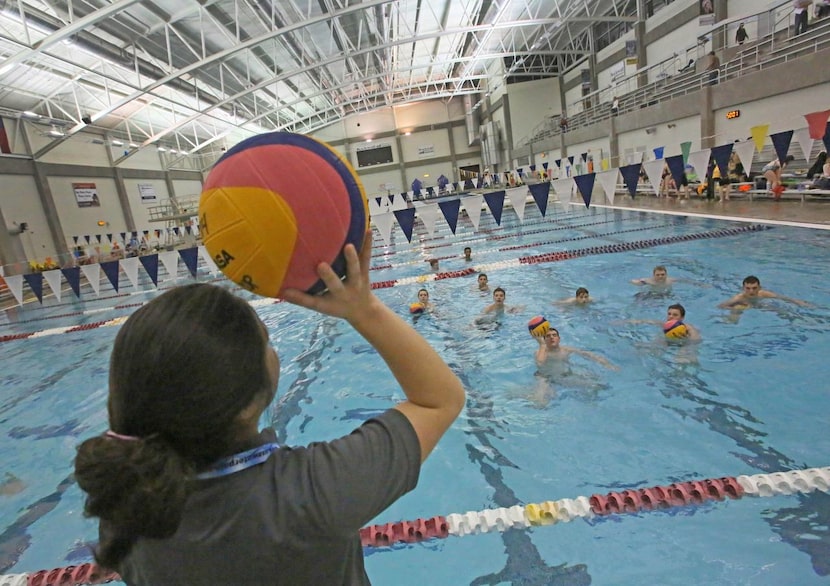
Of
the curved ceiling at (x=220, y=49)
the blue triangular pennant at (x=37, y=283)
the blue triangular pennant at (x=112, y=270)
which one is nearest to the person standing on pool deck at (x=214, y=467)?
the blue triangular pennant at (x=112, y=270)

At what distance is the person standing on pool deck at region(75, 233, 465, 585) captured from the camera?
628mm

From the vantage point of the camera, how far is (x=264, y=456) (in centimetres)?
72

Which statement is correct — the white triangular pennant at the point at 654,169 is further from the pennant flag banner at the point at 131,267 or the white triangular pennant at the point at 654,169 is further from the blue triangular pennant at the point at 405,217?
the pennant flag banner at the point at 131,267

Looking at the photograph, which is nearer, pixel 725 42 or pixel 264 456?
pixel 264 456

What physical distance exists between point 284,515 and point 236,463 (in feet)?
0.32

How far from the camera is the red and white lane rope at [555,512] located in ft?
8.52

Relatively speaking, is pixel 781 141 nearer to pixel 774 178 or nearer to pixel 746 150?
pixel 746 150

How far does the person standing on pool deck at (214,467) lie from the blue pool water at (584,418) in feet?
7.06

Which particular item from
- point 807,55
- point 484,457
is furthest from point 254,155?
point 807,55

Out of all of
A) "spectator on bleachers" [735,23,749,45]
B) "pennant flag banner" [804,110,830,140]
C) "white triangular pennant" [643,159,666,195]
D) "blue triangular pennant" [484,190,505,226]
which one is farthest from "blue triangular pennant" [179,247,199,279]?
"spectator on bleachers" [735,23,749,45]

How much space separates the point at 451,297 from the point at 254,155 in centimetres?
748

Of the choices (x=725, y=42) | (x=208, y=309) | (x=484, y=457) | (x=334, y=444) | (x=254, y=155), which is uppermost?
(x=725, y=42)

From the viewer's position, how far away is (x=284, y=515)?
67cm

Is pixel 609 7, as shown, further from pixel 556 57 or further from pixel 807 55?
pixel 807 55
